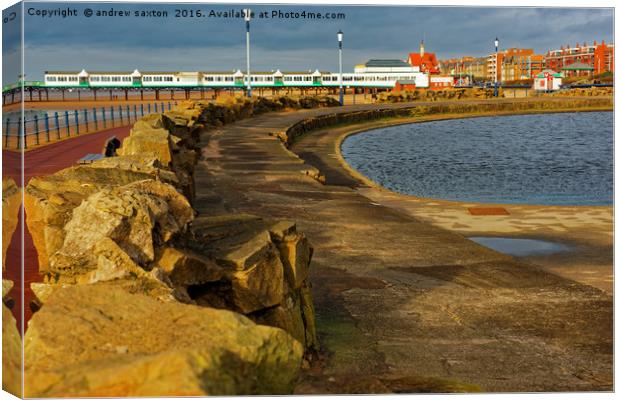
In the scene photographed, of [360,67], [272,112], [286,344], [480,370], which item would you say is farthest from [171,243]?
[360,67]

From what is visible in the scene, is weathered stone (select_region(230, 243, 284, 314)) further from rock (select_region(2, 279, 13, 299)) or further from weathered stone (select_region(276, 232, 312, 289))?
rock (select_region(2, 279, 13, 299))

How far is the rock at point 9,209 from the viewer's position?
361 cm

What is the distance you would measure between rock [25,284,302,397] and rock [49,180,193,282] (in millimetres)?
591

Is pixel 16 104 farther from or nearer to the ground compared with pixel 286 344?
farther from the ground

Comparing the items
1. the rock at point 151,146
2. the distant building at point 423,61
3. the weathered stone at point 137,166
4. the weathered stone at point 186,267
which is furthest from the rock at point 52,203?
the distant building at point 423,61

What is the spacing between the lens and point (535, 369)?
219 inches

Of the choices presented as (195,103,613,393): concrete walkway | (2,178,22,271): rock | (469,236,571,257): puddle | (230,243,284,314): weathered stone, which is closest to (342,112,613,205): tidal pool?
(469,236,571,257): puddle

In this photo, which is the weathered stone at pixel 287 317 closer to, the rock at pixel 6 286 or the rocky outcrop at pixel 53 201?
the rocky outcrop at pixel 53 201

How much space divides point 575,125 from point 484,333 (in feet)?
139

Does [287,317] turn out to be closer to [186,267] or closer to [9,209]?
[186,267]

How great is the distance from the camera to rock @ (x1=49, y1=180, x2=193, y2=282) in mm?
4164

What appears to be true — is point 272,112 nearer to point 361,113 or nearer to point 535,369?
point 361,113

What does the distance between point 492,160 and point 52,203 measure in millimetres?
25604

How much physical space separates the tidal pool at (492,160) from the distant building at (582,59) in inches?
3479
